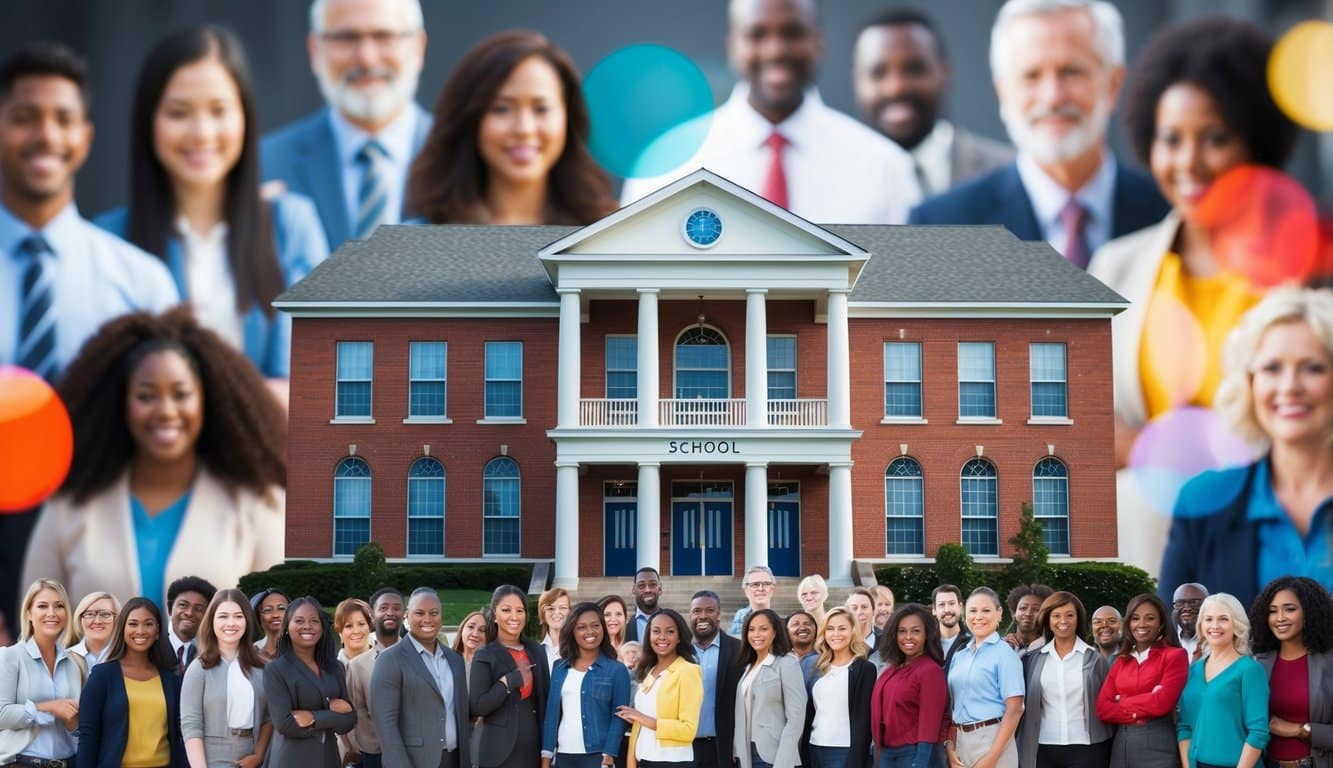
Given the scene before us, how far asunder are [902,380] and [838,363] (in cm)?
325

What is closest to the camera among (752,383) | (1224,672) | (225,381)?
(1224,672)

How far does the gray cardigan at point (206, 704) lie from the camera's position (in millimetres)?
11234

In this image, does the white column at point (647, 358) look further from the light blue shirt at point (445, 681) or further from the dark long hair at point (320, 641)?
the dark long hair at point (320, 641)

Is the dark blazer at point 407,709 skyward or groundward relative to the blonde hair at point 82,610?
groundward

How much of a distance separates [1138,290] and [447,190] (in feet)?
53.8

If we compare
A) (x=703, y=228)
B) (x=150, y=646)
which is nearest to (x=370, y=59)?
(x=703, y=228)

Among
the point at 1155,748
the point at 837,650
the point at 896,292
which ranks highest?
the point at 896,292

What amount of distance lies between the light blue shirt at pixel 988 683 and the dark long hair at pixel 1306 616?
1.85m

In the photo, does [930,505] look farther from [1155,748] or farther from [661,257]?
[1155,748]

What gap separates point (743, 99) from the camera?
3522 cm

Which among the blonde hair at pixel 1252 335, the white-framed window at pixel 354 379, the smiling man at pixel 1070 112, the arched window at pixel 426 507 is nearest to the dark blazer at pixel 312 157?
the white-framed window at pixel 354 379

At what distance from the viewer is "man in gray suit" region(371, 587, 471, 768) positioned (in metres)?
11.8

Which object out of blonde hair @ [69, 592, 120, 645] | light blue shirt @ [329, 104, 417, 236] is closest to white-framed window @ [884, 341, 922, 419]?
light blue shirt @ [329, 104, 417, 236]

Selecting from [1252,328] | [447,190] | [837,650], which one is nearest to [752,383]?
[447,190]
